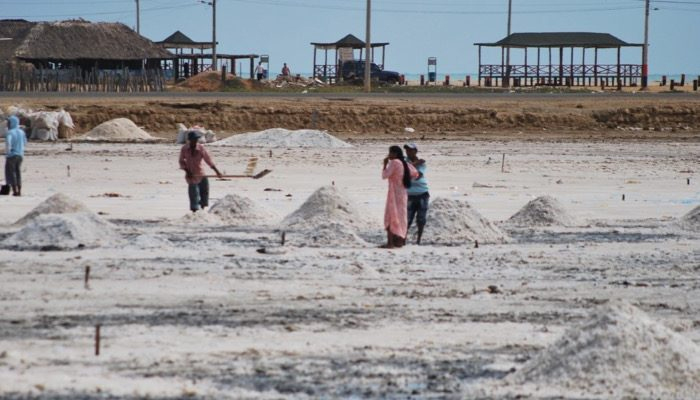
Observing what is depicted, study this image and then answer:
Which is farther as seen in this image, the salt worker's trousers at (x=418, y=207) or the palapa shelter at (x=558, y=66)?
the palapa shelter at (x=558, y=66)

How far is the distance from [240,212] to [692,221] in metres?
5.59

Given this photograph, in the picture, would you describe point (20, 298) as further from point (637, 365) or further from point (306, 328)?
point (637, 365)

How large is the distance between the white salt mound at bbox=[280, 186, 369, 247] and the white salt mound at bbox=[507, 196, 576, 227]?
2022mm

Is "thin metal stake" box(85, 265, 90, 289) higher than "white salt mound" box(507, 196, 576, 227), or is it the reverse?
"thin metal stake" box(85, 265, 90, 289)

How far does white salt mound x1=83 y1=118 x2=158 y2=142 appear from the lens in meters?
36.2

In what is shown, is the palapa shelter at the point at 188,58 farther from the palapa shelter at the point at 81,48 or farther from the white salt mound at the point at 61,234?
the white salt mound at the point at 61,234

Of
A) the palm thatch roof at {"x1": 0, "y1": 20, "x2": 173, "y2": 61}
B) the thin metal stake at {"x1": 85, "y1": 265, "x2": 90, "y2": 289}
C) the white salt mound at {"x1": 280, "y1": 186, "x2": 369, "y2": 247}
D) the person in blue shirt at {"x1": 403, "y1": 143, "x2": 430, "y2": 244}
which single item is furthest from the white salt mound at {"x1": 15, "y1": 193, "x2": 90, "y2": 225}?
the palm thatch roof at {"x1": 0, "y1": 20, "x2": 173, "y2": 61}

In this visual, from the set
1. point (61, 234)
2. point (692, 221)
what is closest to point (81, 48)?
point (692, 221)

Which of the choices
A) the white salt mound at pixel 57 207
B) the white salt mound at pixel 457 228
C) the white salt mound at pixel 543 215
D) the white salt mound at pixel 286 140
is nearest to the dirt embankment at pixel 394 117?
the white salt mound at pixel 286 140

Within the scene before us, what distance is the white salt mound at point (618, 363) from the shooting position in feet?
32.5

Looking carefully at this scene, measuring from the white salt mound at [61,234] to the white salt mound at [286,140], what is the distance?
17613 mm

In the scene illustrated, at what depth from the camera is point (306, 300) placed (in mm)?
13445

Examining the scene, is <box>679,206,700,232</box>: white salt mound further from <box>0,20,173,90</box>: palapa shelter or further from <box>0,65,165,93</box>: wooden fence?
<box>0,20,173,90</box>: palapa shelter

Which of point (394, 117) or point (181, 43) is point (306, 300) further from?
point (181, 43)
